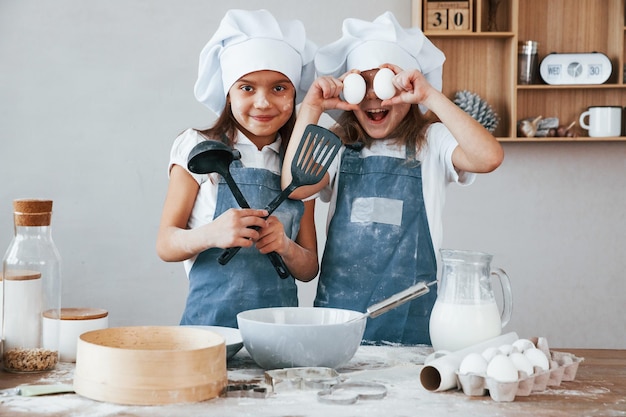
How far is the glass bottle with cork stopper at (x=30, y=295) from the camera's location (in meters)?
1.05

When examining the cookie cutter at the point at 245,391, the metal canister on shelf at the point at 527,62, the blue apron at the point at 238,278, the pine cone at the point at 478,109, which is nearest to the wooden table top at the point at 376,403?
the cookie cutter at the point at 245,391

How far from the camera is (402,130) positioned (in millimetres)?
1647

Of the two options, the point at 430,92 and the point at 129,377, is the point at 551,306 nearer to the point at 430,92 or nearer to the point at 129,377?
the point at 430,92

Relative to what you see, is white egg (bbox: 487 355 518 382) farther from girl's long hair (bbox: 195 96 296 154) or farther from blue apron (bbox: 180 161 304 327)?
girl's long hair (bbox: 195 96 296 154)

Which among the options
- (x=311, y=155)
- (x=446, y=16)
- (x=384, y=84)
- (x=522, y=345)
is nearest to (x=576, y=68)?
(x=446, y=16)

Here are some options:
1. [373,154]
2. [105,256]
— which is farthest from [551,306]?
[105,256]

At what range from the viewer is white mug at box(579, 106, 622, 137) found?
2.67 m

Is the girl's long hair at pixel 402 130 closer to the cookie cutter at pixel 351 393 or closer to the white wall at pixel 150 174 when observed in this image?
the cookie cutter at pixel 351 393

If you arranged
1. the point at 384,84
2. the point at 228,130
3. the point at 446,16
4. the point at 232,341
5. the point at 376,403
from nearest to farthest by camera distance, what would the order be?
the point at 376,403 < the point at 232,341 < the point at 384,84 < the point at 228,130 < the point at 446,16

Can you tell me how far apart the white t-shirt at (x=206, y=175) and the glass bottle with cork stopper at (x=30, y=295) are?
0.50 m

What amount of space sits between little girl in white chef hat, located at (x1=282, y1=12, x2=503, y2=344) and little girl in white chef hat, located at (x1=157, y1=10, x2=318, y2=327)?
62mm

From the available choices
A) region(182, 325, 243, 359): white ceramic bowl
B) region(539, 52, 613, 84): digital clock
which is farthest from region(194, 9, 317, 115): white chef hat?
region(539, 52, 613, 84): digital clock

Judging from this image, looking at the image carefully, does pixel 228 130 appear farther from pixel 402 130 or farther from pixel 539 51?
pixel 539 51

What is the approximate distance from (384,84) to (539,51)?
1.50 m
